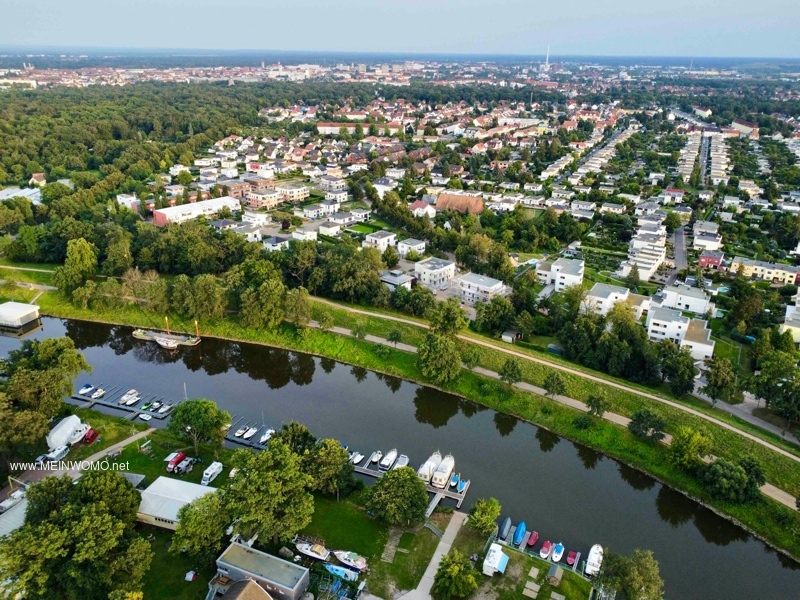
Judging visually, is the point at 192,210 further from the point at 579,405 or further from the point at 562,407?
the point at 579,405

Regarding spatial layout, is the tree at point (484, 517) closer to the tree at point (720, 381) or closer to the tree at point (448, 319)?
the tree at point (448, 319)

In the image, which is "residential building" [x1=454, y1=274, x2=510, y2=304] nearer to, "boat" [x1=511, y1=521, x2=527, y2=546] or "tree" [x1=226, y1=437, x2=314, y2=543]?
"boat" [x1=511, y1=521, x2=527, y2=546]

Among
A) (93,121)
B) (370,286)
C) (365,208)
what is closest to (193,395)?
(370,286)

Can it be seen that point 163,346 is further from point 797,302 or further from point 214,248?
point 797,302

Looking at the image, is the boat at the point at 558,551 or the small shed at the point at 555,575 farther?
the boat at the point at 558,551

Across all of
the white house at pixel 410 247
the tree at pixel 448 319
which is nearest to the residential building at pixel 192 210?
the white house at pixel 410 247
